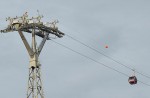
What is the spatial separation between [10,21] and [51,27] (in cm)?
698

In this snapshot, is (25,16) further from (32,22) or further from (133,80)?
(133,80)

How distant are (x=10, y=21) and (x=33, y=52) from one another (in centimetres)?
666

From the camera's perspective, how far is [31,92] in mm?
105250

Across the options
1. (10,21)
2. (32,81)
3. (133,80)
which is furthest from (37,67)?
(133,80)

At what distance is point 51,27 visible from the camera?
109188mm

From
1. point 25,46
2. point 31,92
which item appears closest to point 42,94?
point 31,92

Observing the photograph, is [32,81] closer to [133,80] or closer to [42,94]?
[42,94]

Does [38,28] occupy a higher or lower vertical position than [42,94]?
higher

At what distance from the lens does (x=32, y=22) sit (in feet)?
351

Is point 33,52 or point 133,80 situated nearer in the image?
point 33,52

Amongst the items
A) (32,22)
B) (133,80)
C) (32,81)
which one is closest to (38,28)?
(32,22)

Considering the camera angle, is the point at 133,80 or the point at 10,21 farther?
the point at 133,80

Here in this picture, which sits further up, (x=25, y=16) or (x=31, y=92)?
(x=25, y=16)

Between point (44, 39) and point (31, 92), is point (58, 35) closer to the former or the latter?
point (44, 39)
